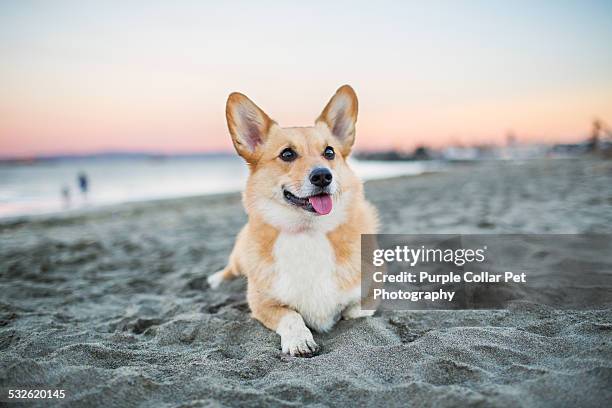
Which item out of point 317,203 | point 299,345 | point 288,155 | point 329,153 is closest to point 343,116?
point 329,153

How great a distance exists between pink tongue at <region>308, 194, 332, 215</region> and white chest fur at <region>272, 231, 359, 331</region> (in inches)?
8.9

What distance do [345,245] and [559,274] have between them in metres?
1.96

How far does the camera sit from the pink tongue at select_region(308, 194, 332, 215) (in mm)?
2580

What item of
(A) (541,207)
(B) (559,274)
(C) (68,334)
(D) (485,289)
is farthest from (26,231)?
(A) (541,207)

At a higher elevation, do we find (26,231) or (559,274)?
(559,274)

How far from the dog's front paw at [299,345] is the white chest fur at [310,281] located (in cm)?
23

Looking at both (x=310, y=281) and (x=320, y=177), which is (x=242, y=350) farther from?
(x=320, y=177)

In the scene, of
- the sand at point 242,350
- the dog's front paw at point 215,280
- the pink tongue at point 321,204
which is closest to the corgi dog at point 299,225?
the pink tongue at point 321,204

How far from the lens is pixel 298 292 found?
2600 millimetres

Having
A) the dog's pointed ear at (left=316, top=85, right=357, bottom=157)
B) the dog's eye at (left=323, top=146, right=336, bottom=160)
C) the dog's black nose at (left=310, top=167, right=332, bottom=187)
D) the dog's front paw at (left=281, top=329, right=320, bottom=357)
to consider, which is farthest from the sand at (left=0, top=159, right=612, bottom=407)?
the dog's pointed ear at (left=316, top=85, right=357, bottom=157)

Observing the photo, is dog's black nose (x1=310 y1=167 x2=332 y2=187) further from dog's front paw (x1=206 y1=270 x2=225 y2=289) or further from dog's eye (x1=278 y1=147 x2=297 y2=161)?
dog's front paw (x1=206 y1=270 x2=225 y2=289)

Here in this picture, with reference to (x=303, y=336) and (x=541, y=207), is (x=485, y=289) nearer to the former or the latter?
(x=303, y=336)

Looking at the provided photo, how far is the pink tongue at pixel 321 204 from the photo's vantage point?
102 inches

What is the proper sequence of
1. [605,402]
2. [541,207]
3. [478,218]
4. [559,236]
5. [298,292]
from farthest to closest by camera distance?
[541,207] < [478,218] < [559,236] < [298,292] < [605,402]
